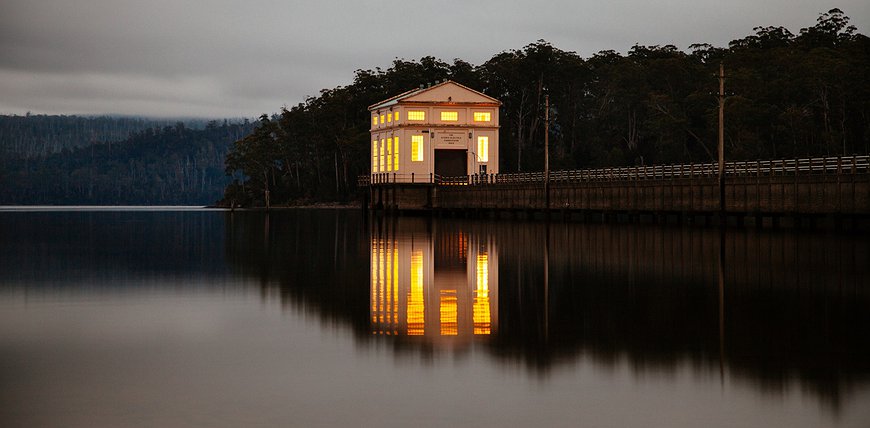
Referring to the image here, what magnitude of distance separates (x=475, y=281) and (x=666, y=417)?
1483cm

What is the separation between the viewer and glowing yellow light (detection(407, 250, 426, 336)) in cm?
1722

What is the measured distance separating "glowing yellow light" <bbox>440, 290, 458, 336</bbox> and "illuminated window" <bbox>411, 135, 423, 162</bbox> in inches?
2869

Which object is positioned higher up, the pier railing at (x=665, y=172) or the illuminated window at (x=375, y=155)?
the illuminated window at (x=375, y=155)

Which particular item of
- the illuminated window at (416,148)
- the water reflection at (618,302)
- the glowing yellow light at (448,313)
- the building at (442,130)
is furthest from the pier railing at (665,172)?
the glowing yellow light at (448,313)

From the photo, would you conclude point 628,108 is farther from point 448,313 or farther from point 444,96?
point 448,313

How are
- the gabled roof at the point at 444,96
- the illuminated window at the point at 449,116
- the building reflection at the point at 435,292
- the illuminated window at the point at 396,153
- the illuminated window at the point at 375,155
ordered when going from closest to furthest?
the building reflection at the point at 435,292
the gabled roof at the point at 444,96
the illuminated window at the point at 449,116
the illuminated window at the point at 396,153
the illuminated window at the point at 375,155

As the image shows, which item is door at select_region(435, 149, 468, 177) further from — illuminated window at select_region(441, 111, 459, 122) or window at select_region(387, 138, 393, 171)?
window at select_region(387, 138, 393, 171)

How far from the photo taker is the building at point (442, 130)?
9575cm

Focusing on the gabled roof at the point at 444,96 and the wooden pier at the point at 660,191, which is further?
the gabled roof at the point at 444,96

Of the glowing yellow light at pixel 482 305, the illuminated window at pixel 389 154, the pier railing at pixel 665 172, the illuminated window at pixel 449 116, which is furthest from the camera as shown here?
the illuminated window at pixel 389 154

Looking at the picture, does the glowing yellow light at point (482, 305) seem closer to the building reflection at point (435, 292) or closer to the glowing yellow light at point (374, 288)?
the building reflection at point (435, 292)

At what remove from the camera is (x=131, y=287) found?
25.2 meters

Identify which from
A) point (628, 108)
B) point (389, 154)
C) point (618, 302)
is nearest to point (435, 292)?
point (618, 302)

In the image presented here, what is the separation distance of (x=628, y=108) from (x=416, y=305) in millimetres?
110193
